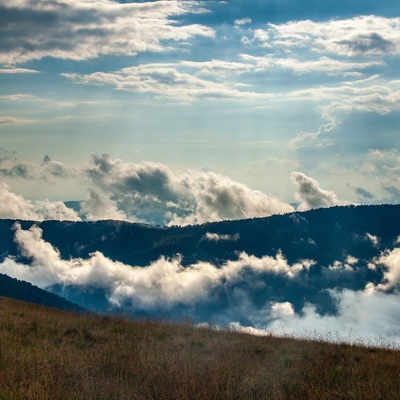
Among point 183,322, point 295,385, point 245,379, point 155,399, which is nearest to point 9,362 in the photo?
point 155,399

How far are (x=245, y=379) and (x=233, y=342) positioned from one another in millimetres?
4679

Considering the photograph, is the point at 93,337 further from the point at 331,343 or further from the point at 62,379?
the point at 331,343

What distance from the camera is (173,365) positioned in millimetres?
10359

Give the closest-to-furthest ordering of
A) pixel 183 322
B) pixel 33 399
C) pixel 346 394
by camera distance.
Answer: pixel 33 399 < pixel 346 394 < pixel 183 322

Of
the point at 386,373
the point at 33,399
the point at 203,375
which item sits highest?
the point at 386,373

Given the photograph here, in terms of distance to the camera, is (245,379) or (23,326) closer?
(245,379)

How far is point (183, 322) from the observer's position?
1741cm

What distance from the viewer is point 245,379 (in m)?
9.64

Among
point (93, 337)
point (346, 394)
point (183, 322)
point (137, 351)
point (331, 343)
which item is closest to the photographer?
point (346, 394)

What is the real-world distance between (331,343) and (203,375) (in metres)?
7.56

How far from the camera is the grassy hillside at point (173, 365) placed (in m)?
8.87

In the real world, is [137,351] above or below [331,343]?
below

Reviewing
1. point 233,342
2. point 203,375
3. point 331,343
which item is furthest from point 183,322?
point 203,375

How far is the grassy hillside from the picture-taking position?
349 inches
